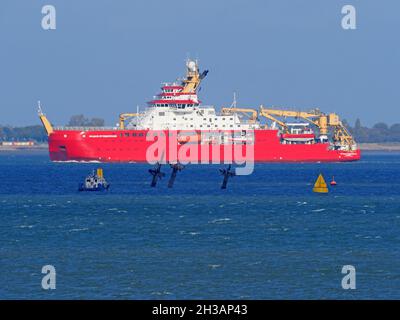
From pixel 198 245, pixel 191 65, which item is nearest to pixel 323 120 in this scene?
pixel 191 65

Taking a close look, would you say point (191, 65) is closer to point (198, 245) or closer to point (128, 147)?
point (128, 147)

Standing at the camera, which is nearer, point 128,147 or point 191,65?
point 128,147

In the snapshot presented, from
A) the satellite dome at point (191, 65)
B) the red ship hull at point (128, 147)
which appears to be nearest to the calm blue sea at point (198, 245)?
the red ship hull at point (128, 147)

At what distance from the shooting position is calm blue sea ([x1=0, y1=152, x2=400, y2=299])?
30891 millimetres

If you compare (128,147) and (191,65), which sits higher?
(191,65)

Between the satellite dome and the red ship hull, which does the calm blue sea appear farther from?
the satellite dome

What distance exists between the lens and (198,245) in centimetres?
4106

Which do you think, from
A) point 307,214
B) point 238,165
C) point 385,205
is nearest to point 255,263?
point 307,214

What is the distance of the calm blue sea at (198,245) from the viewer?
30891 mm

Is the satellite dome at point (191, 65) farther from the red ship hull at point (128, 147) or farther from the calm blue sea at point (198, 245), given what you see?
the calm blue sea at point (198, 245)

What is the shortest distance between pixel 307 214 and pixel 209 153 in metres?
72.2

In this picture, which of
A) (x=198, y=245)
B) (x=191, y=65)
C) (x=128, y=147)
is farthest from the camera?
(x=191, y=65)

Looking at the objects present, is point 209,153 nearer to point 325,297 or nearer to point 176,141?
point 176,141

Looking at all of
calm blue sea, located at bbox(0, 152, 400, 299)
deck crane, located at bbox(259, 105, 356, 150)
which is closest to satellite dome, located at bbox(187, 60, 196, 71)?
deck crane, located at bbox(259, 105, 356, 150)
